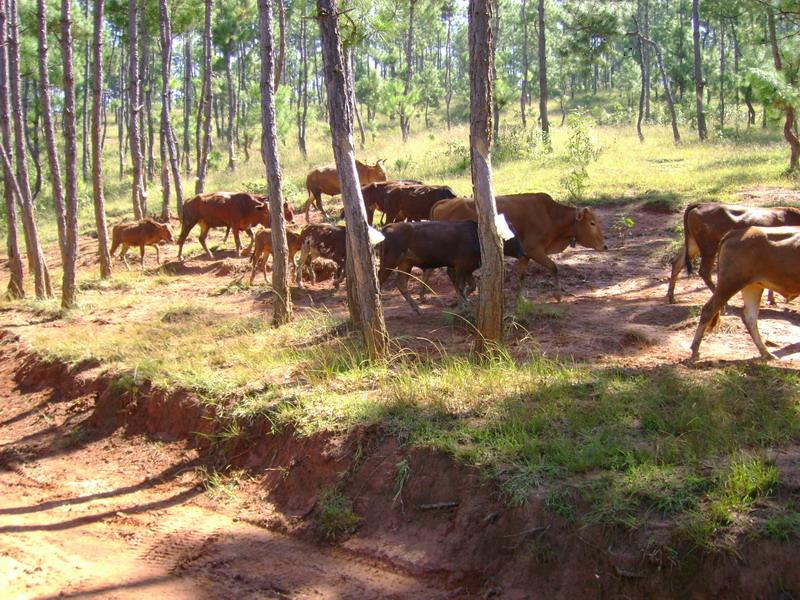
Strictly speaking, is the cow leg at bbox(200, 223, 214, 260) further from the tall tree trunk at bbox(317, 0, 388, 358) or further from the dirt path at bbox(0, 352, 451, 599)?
the tall tree trunk at bbox(317, 0, 388, 358)

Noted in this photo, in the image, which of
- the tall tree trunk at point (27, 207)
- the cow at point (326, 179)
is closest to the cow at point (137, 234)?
the tall tree trunk at point (27, 207)

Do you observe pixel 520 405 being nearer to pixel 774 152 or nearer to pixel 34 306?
pixel 34 306

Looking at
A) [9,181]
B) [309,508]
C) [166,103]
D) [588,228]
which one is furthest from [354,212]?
[166,103]

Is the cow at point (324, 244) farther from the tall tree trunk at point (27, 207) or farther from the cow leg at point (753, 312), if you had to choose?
the cow leg at point (753, 312)

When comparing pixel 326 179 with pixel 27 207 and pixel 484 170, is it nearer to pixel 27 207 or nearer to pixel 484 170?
pixel 27 207

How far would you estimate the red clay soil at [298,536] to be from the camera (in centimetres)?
590

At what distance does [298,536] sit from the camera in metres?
7.36

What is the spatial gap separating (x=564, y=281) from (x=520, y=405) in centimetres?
641

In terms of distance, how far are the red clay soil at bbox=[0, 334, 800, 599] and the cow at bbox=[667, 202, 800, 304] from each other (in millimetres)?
5871

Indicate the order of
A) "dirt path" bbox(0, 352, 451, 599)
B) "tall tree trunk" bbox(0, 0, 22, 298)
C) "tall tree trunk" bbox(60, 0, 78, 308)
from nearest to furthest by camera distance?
"dirt path" bbox(0, 352, 451, 599)
"tall tree trunk" bbox(60, 0, 78, 308)
"tall tree trunk" bbox(0, 0, 22, 298)

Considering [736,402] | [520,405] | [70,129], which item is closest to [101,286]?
[70,129]

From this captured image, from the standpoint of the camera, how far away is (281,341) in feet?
36.4

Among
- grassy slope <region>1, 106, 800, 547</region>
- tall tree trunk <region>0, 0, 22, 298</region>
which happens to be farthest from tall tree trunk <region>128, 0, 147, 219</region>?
grassy slope <region>1, 106, 800, 547</region>

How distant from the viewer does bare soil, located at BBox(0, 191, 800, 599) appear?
19.9 ft
